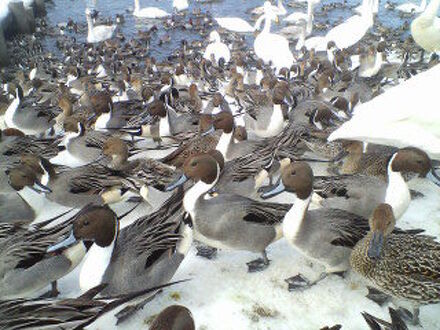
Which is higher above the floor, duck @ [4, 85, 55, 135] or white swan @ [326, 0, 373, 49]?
duck @ [4, 85, 55, 135]

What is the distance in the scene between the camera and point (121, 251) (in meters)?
3.35

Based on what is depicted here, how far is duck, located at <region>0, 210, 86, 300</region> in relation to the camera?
129 inches

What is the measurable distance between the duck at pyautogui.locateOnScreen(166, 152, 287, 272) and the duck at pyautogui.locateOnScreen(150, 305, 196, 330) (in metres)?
1.38

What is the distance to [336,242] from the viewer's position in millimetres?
3438

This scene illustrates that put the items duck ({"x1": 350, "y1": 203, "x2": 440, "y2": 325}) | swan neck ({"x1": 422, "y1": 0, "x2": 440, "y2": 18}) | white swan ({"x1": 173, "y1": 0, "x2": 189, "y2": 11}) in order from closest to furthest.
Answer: duck ({"x1": 350, "y1": 203, "x2": 440, "y2": 325}) < swan neck ({"x1": 422, "y1": 0, "x2": 440, "y2": 18}) < white swan ({"x1": 173, "y1": 0, "x2": 189, "y2": 11})

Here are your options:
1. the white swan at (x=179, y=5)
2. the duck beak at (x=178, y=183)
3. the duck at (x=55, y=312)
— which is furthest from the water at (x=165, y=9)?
the duck at (x=55, y=312)

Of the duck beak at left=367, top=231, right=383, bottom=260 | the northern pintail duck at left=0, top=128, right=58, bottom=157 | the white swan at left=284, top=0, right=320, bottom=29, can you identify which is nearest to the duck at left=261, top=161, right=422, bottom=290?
the duck beak at left=367, top=231, right=383, bottom=260

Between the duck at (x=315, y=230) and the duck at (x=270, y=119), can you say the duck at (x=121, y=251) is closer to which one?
the duck at (x=315, y=230)

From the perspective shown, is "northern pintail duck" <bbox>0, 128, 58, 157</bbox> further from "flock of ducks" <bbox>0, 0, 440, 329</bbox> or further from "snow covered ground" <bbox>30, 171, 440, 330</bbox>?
"snow covered ground" <bbox>30, 171, 440, 330</bbox>

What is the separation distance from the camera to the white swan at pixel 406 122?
4.05 metres

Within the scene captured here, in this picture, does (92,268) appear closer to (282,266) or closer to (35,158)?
(282,266)

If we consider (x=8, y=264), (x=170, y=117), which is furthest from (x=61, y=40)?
(x=8, y=264)

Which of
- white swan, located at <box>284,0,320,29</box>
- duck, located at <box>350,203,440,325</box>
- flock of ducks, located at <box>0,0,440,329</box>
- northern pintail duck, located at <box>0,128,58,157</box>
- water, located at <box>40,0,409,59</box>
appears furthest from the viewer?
water, located at <box>40,0,409,59</box>

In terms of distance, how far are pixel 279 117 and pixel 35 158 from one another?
3.82 meters
